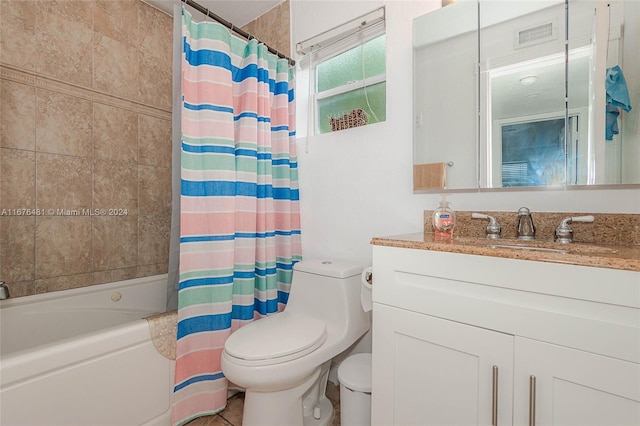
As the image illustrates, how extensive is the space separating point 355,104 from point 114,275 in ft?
6.32

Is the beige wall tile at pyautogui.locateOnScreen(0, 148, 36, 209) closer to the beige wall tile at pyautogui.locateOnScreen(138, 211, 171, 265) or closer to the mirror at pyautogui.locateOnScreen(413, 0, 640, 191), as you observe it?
the beige wall tile at pyautogui.locateOnScreen(138, 211, 171, 265)

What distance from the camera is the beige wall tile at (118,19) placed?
196 centimetres

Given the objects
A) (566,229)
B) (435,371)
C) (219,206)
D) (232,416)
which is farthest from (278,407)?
(566,229)

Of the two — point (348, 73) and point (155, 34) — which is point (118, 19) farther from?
point (348, 73)

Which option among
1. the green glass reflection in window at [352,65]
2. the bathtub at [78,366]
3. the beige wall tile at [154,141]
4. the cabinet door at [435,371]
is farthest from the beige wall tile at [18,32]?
the cabinet door at [435,371]

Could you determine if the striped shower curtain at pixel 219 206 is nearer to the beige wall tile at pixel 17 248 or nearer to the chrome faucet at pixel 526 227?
the beige wall tile at pixel 17 248

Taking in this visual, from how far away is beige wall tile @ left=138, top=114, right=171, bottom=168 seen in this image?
7.14 ft

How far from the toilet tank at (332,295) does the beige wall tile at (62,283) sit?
1317 millimetres

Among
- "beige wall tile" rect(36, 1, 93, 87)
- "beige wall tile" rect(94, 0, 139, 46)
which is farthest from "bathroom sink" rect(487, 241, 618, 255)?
"beige wall tile" rect(94, 0, 139, 46)

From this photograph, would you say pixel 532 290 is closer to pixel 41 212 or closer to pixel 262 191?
pixel 262 191

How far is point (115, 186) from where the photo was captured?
2.04m

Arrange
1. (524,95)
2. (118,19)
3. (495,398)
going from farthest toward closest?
(118,19)
(524,95)
(495,398)

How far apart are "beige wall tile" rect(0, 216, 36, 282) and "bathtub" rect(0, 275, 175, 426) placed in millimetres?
172

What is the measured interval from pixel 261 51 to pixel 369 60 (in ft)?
2.08
